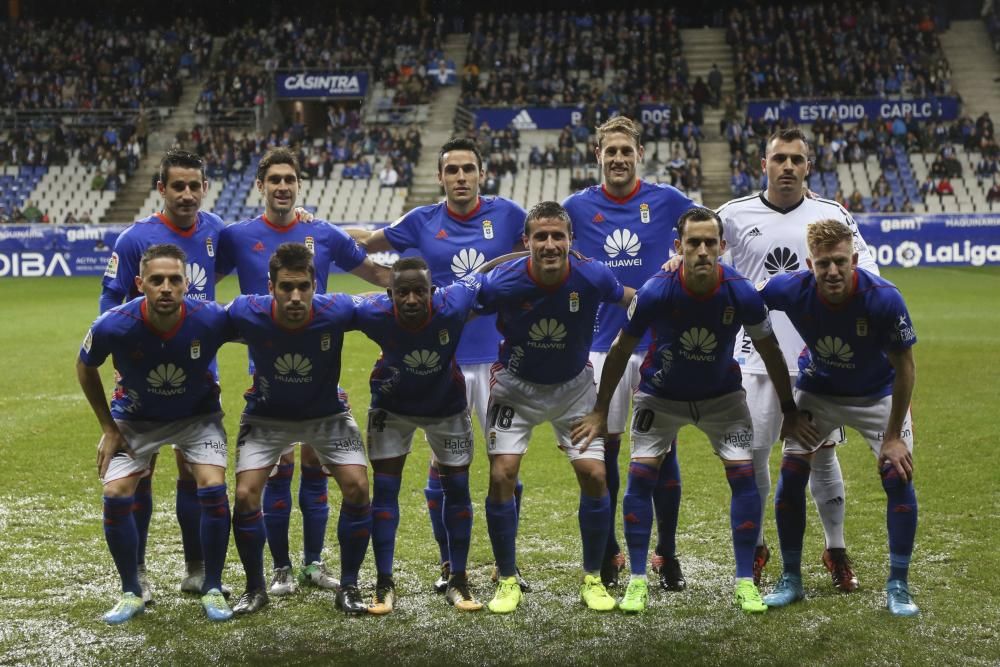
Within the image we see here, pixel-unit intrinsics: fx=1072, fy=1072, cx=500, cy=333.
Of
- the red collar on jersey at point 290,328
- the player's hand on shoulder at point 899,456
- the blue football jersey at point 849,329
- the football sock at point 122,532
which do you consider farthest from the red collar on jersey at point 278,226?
the player's hand on shoulder at point 899,456

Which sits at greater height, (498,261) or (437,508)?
(498,261)

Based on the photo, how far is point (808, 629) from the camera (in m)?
4.87

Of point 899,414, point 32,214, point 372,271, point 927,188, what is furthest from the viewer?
point 32,214

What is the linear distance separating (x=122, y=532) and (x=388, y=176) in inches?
1007

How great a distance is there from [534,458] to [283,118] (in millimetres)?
30706

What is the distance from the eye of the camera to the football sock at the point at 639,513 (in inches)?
209

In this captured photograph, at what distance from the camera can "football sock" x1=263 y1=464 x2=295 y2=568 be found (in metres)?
5.61

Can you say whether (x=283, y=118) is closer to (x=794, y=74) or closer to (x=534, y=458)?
(x=794, y=74)

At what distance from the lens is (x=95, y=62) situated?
37.1 m

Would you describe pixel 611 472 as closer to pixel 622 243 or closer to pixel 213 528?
pixel 622 243

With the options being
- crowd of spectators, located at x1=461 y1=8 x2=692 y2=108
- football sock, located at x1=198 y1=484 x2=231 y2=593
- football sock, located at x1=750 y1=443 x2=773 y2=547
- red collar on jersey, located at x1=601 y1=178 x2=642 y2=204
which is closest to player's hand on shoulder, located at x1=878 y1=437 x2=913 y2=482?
football sock, located at x1=750 y1=443 x2=773 y2=547

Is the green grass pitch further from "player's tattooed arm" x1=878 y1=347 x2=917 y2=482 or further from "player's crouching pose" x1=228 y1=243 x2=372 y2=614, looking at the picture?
"player's tattooed arm" x1=878 y1=347 x2=917 y2=482

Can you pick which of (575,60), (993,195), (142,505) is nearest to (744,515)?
(142,505)

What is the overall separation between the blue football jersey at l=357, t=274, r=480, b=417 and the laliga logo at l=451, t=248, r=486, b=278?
2.04 ft
